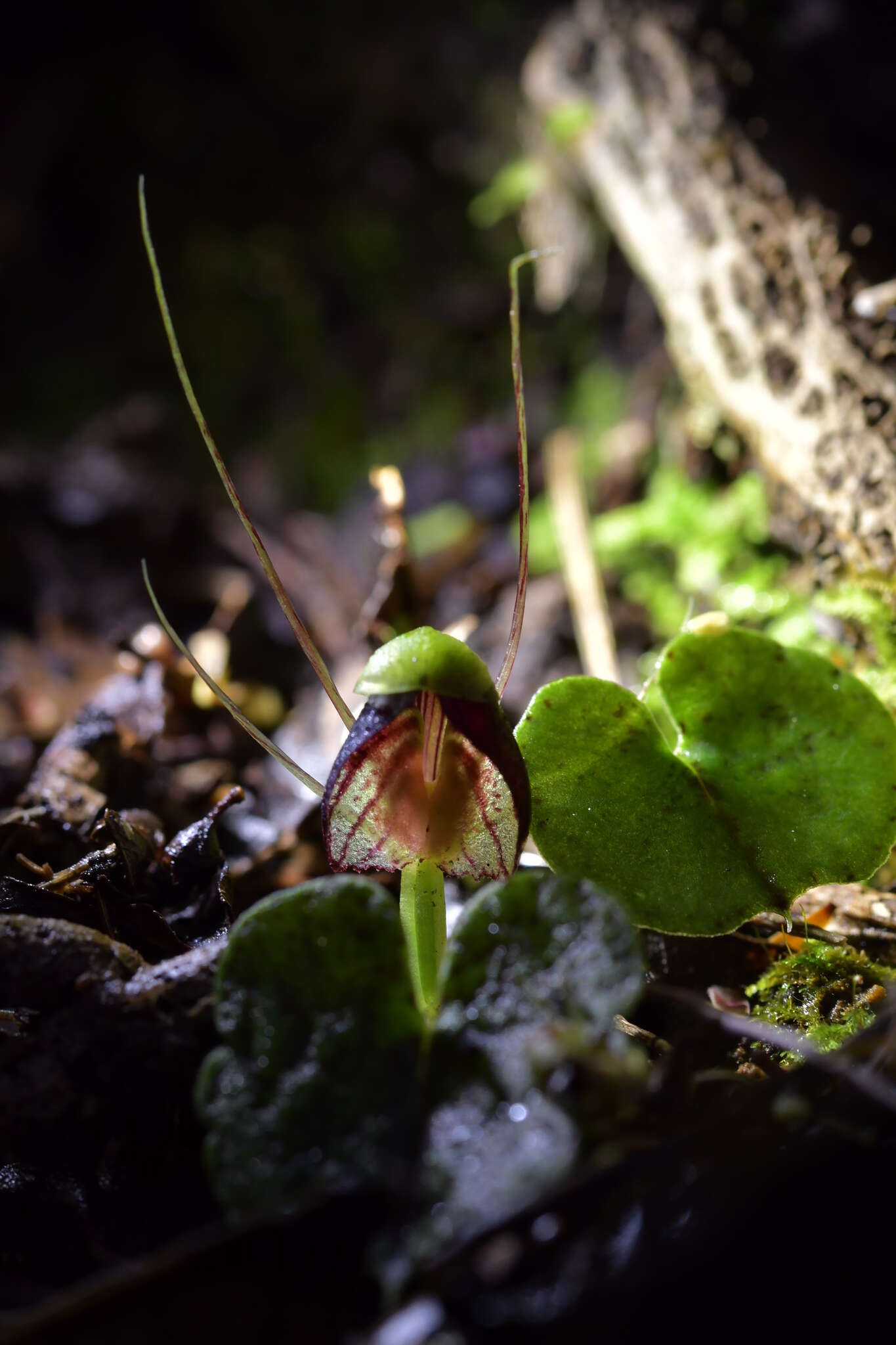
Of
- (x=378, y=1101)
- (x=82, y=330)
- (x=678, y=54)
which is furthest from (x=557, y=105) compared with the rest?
(x=378, y=1101)

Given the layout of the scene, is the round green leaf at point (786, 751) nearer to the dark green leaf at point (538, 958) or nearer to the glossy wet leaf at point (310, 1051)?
the dark green leaf at point (538, 958)

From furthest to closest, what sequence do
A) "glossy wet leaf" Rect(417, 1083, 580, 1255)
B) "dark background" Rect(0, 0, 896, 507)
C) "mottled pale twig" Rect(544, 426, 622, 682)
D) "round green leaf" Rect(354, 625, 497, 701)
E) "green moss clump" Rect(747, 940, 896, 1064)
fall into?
"dark background" Rect(0, 0, 896, 507) → "mottled pale twig" Rect(544, 426, 622, 682) → "green moss clump" Rect(747, 940, 896, 1064) → "round green leaf" Rect(354, 625, 497, 701) → "glossy wet leaf" Rect(417, 1083, 580, 1255)

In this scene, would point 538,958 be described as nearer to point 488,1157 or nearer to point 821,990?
point 488,1157

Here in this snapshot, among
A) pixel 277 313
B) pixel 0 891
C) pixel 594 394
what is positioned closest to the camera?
pixel 0 891

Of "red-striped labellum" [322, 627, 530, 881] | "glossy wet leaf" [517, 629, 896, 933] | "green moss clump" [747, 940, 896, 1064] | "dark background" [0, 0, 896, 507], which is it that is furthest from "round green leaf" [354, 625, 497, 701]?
"dark background" [0, 0, 896, 507]

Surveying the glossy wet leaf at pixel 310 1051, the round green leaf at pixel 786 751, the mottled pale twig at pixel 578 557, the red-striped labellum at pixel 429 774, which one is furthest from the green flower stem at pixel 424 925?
the mottled pale twig at pixel 578 557

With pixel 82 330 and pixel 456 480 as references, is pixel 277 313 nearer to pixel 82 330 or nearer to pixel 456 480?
pixel 82 330

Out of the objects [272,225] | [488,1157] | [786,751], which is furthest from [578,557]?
[272,225]

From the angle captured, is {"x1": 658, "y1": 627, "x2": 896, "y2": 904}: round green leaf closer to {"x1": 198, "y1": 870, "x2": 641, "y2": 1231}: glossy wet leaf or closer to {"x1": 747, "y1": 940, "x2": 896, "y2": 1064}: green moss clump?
{"x1": 747, "y1": 940, "x2": 896, "y2": 1064}: green moss clump
